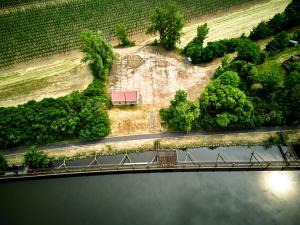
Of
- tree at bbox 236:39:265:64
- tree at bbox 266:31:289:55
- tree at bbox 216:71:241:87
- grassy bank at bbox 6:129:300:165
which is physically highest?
tree at bbox 266:31:289:55

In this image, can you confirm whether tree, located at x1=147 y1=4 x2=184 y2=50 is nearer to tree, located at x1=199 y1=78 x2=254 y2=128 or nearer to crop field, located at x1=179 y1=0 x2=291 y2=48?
crop field, located at x1=179 y1=0 x2=291 y2=48

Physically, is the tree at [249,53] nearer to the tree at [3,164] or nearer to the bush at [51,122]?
the bush at [51,122]

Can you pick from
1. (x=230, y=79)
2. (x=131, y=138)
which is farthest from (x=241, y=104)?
(x=131, y=138)

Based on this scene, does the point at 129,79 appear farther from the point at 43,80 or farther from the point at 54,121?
the point at 54,121

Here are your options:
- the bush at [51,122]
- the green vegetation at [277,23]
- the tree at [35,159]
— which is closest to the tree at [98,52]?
the bush at [51,122]

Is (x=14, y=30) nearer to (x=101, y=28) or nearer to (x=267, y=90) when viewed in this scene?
(x=101, y=28)

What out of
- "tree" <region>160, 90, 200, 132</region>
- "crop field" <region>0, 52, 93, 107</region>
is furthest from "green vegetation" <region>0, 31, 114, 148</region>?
"tree" <region>160, 90, 200, 132</region>

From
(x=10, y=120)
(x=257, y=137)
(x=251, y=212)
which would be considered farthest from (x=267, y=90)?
(x=10, y=120)
